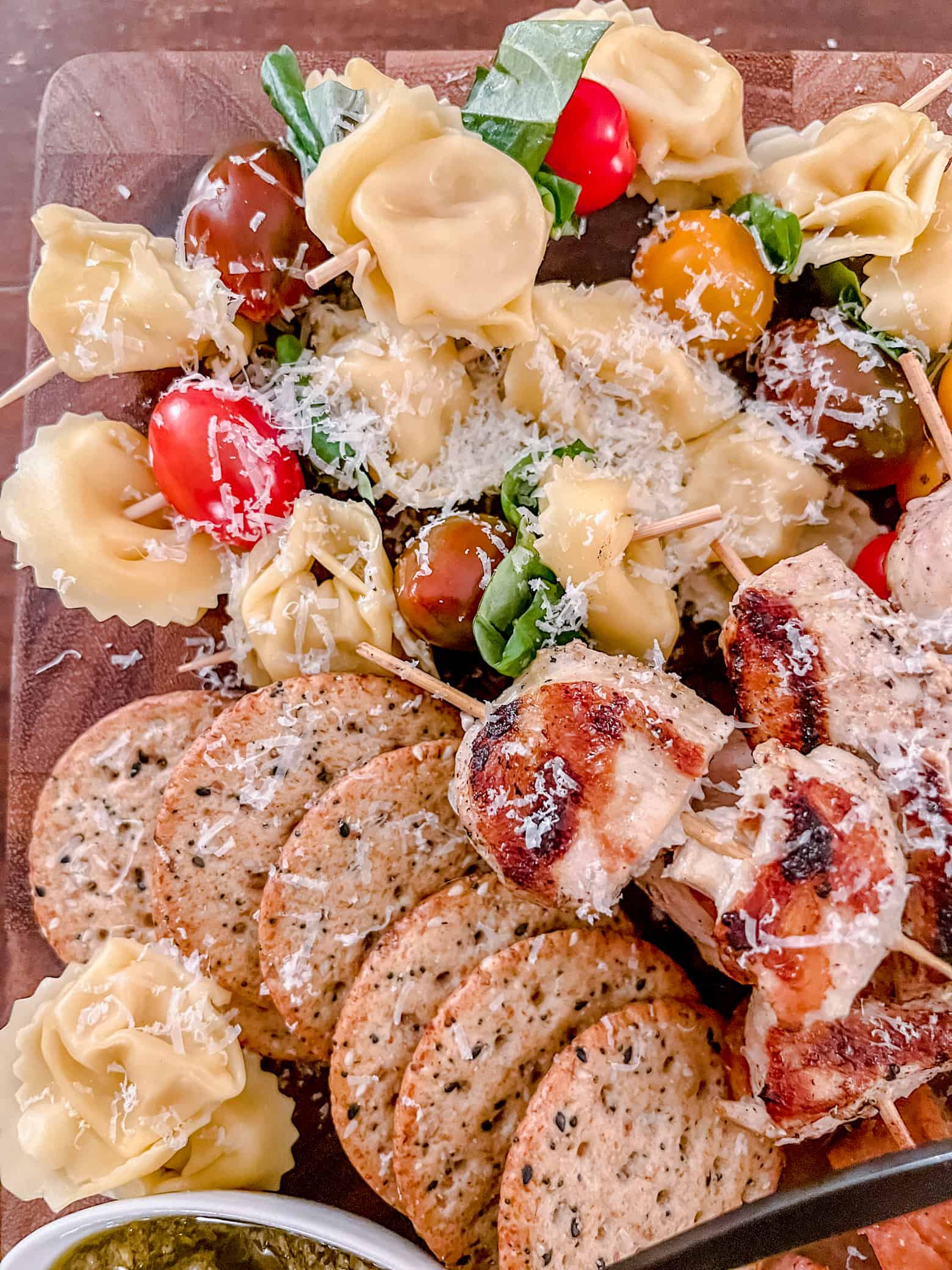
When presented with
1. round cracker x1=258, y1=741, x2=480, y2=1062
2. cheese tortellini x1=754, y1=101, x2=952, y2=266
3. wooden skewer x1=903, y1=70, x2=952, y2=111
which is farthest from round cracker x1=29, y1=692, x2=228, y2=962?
wooden skewer x1=903, y1=70, x2=952, y2=111

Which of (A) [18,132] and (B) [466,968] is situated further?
Answer: (A) [18,132]

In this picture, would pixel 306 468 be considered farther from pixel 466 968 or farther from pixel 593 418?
pixel 466 968

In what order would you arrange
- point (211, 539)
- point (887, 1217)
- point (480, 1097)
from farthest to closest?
point (211, 539)
point (480, 1097)
point (887, 1217)

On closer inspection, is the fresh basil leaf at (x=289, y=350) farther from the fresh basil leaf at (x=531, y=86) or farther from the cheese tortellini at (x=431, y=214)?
the fresh basil leaf at (x=531, y=86)

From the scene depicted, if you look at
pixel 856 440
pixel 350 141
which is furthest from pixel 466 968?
pixel 350 141

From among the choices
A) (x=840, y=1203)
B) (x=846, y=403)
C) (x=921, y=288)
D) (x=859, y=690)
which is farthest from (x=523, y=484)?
(x=840, y=1203)

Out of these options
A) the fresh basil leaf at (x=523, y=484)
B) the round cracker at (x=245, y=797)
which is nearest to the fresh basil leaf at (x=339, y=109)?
the fresh basil leaf at (x=523, y=484)
